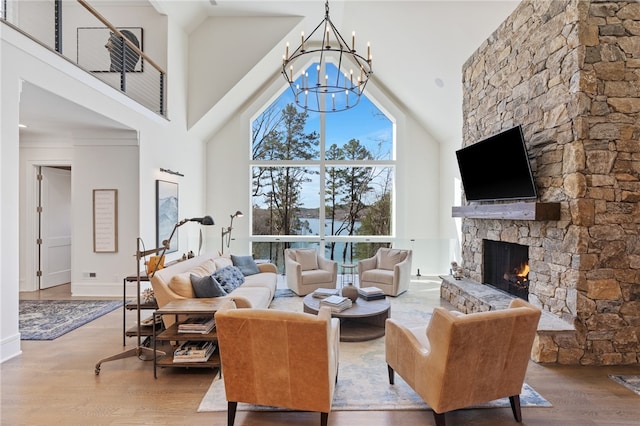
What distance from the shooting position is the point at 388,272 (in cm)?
596

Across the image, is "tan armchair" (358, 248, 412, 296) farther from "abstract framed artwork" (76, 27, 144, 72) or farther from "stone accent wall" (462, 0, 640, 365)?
"abstract framed artwork" (76, 27, 144, 72)

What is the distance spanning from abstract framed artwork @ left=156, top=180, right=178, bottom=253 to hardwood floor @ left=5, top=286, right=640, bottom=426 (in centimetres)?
287

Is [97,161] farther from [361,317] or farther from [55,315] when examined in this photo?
[361,317]

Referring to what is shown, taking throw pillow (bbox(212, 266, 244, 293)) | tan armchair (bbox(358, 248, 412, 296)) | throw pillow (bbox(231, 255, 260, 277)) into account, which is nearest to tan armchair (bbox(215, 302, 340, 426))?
throw pillow (bbox(212, 266, 244, 293))

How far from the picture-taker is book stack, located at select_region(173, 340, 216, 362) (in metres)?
3.03

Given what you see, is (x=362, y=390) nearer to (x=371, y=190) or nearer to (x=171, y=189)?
(x=171, y=189)

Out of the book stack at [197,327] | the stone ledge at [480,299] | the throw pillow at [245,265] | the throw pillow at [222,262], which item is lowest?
the stone ledge at [480,299]

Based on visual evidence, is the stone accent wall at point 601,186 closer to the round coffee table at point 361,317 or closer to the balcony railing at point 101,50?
the round coffee table at point 361,317

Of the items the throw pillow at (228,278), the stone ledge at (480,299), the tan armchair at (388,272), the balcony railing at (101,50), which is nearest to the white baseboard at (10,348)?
the throw pillow at (228,278)

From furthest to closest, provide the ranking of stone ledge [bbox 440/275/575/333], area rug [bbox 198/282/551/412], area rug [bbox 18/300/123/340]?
1. area rug [bbox 18/300/123/340]
2. stone ledge [bbox 440/275/575/333]
3. area rug [bbox 198/282/551/412]

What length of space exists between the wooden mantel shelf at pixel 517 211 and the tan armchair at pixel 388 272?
4.66 ft

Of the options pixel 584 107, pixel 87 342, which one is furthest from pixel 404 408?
pixel 87 342

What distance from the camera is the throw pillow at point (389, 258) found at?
246 inches

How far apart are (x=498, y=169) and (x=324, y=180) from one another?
4.50 meters
